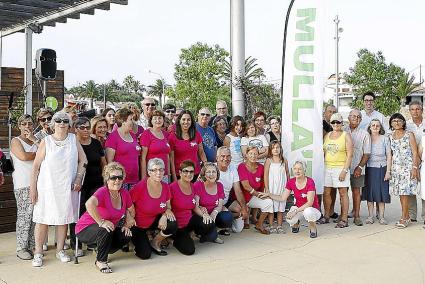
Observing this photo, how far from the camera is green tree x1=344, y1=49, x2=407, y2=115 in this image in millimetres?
29859

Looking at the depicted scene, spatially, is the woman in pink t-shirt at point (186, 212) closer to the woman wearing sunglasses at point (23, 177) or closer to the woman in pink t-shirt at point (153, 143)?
the woman in pink t-shirt at point (153, 143)

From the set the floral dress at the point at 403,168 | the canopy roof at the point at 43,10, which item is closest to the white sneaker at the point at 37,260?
the floral dress at the point at 403,168

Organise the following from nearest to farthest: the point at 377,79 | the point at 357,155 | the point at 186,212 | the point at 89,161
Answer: the point at 89,161 → the point at 186,212 → the point at 357,155 → the point at 377,79

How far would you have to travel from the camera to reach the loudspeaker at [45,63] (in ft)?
36.0

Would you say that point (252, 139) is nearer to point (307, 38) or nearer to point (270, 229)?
point (270, 229)

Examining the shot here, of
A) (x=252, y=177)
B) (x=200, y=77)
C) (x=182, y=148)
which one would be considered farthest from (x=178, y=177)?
(x=200, y=77)

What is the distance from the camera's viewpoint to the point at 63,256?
454cm

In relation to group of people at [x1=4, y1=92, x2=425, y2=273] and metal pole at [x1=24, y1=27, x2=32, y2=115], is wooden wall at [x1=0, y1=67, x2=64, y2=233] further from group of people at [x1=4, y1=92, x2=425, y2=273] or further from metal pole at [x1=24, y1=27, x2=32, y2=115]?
group of people at [x1=4, y1=92, x2=425, y2=273]

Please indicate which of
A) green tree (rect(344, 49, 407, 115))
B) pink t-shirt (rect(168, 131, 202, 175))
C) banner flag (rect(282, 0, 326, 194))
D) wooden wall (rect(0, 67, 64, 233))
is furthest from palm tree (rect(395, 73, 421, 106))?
pink t-shirt (rect(168, 131, 202, 175))

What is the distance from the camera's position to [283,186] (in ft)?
19.3

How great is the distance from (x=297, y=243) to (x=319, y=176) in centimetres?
123

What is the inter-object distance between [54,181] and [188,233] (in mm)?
1505

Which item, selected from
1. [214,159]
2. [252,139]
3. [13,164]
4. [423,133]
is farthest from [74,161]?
[423,133]

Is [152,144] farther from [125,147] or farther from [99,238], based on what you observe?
[99,238]
